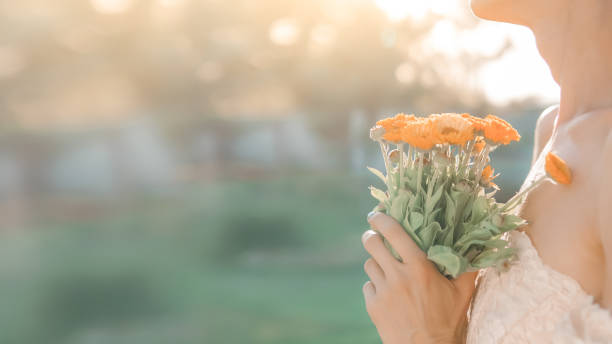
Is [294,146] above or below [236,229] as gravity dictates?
above

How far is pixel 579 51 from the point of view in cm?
75

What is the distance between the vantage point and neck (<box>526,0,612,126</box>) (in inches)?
28.7

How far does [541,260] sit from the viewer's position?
2.25ft

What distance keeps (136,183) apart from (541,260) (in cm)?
861

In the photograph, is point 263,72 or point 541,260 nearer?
point 541,260

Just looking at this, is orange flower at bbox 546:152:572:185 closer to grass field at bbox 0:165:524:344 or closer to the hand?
the hand

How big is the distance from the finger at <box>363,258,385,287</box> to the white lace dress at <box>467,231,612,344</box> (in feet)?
0.50

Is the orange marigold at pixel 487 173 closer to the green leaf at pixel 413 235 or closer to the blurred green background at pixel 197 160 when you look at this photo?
the green leaf at pixel 413 235

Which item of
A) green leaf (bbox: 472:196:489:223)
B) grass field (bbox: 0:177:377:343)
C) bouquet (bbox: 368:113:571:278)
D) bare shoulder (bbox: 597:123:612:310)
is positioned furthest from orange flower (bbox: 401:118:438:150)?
grass field (bbox: 0:177:377:343)

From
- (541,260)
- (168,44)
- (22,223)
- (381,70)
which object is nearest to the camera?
(541,260)

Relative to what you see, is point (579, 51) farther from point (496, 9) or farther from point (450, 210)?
point (450, 210)

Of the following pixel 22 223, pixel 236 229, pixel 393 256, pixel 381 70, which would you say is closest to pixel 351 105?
pixel 381 70

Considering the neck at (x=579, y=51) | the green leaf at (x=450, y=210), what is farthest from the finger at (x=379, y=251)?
the neck at (x=579, y=51)

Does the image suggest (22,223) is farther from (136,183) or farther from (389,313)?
(389,313)
